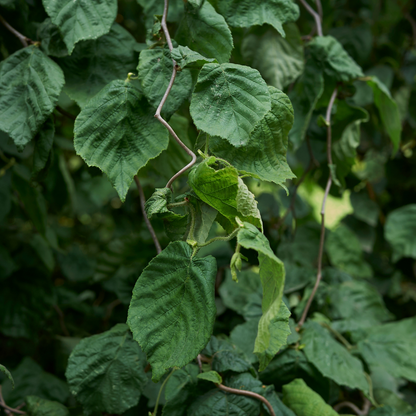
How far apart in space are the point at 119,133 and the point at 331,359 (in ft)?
1.75

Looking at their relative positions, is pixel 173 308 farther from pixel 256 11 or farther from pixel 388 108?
pixel 388 108

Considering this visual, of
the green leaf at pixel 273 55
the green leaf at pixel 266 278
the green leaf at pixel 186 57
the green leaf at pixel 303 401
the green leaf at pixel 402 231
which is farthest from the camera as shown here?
the green leaf at pixel 402 231

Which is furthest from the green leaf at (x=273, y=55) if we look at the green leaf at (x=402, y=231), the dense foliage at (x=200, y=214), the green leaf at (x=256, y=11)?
the green leaf at (x=402, y=231)

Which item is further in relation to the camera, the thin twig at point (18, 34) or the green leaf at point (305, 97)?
the green leaf at point (305, 97)

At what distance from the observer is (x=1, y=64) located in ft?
1.95

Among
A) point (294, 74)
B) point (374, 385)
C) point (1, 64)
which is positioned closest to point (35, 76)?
point (1, 64)

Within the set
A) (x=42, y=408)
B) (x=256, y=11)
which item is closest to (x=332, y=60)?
(x=256, y=11)

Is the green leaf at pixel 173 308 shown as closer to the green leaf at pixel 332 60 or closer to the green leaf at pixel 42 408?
the green leaf at pixel 42 408

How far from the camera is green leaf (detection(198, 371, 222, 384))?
0.55m

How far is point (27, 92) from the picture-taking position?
22.9 inches

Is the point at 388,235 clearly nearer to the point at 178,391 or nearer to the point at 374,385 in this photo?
the point at 374,385

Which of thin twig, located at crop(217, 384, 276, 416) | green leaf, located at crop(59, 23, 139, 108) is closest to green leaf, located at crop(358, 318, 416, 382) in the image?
thin twig, located at crop(217, 384, 276, 416)

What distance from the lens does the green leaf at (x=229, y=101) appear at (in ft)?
1.50

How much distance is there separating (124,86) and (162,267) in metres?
0.27
